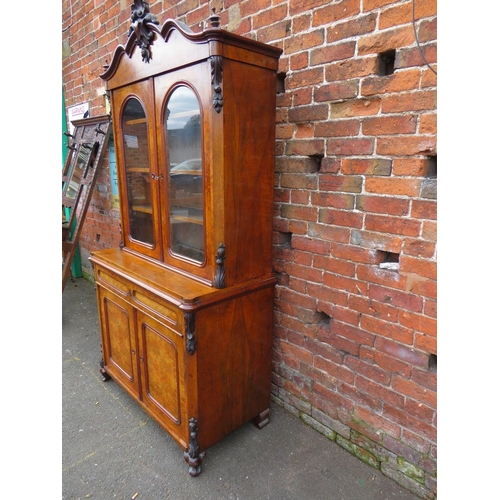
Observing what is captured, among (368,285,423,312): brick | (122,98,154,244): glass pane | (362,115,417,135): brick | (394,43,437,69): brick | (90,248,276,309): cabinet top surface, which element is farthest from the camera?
(122,98,154,244): glass pane

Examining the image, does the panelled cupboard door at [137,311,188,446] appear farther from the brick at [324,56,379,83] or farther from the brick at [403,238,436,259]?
the brick at [324,56,379,83]

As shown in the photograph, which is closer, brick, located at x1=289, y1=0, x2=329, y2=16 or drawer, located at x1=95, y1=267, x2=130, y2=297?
brick, located at x1=289, y1=0, x2=329, y2=16

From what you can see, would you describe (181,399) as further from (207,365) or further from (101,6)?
(101,6)

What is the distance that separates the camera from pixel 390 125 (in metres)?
1.56

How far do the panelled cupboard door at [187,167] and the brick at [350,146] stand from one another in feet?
1.98

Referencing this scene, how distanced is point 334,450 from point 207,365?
0.90 m

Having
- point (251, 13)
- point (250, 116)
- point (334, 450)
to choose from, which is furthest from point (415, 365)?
point (251, 13)

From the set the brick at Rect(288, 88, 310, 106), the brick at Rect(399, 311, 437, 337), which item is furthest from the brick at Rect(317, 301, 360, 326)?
the brick at Rect(288, 88, 310, 106)

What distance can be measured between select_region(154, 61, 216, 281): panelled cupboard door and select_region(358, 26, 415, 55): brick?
0.70m

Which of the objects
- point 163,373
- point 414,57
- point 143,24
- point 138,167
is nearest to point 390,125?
point 414,57

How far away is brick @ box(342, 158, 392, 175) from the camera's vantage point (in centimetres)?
160

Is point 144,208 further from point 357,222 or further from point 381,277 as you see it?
point 381,277

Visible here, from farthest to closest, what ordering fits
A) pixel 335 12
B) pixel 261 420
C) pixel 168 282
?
pixel 261 420
pixel 168 282
pixel 335 12

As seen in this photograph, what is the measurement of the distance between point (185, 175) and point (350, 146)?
0.84 m
